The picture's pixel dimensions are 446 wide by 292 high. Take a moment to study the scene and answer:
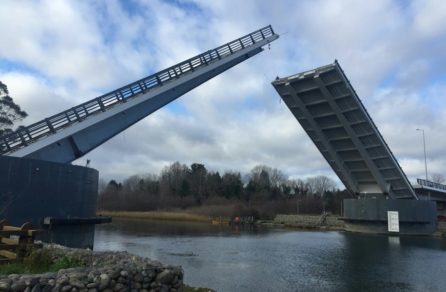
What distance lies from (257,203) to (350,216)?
40080mm

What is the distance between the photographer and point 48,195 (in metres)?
13.8

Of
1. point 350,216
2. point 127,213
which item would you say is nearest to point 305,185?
point 127,213

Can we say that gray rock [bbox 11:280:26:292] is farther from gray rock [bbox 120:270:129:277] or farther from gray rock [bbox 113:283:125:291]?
gray rock [bbox 120:270:129:277]

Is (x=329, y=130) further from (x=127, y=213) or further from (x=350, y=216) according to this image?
(x=127, y=213)

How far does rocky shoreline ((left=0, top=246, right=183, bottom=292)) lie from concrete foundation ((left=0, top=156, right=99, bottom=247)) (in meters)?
4.93

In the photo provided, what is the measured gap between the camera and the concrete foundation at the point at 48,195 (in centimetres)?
1282

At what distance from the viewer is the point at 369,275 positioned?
1445cm

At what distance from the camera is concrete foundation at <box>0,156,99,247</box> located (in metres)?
12.8

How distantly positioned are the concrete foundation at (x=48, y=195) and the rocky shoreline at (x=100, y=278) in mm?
4934

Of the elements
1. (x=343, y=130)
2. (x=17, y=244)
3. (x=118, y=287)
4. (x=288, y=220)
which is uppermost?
(x=343, y=130)

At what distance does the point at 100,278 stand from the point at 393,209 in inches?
1296

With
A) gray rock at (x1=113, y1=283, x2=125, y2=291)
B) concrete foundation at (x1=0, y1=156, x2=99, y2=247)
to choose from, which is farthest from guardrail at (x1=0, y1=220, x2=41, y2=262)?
concrete foundation at (x1=0, y1=156, x2=99, y2=247)

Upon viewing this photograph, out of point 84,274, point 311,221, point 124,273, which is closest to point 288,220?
point 311,221

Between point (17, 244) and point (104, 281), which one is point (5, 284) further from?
point (17, 244)
